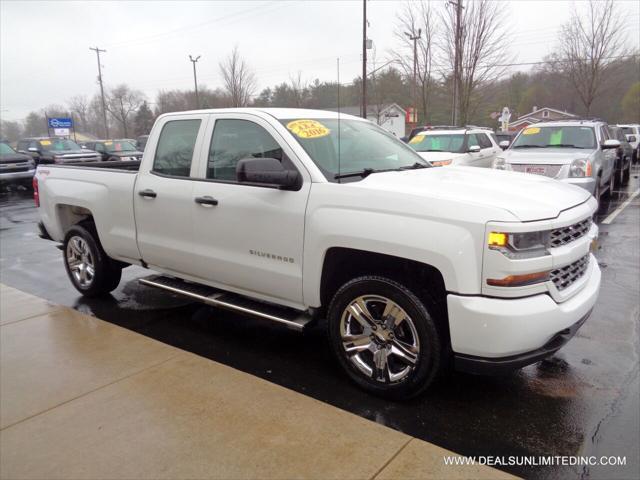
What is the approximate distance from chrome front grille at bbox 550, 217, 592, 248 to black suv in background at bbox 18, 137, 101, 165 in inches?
778

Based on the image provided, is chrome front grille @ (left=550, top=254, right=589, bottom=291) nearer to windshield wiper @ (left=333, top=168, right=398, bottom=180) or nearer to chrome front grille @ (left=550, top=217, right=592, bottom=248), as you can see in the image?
chrome front grille @ (left=550, top=217, right=592, bottom=248)

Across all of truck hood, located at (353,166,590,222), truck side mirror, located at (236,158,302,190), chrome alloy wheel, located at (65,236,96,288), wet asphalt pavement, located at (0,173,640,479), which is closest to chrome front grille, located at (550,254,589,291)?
truck hood, located at (353,166,590,222)

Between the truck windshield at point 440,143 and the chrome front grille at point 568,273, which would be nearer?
the chrome front grille at point 568,273

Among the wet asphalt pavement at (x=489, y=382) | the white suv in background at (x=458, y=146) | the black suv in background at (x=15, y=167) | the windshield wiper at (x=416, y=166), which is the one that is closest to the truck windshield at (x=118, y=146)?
the black suv in background at (x=15, y=167)

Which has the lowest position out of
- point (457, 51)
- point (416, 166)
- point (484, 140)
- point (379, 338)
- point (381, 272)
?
point (379, 338)

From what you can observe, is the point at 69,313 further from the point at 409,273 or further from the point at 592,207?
the point at 592,207

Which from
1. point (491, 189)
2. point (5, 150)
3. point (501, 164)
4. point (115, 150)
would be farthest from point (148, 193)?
point (115, 150)

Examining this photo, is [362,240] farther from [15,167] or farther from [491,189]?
[15,167]

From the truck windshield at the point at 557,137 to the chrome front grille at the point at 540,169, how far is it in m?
1.39

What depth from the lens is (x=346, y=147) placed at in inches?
158

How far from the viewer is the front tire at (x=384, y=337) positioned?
3.05 meters

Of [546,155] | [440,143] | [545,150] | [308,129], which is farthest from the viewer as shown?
[440,143]

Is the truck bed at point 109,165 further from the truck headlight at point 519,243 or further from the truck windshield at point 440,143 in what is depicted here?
the truck windshield at point 440,143

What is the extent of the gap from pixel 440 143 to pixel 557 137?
279cm
